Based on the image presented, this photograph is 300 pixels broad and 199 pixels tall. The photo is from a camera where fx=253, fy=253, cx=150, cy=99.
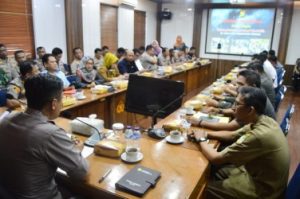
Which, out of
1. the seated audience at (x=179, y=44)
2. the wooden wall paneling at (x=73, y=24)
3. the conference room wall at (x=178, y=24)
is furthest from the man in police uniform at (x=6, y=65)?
the conference room wall at (x=178, y=24)

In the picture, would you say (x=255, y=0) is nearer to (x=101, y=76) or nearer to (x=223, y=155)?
(x=101, y=76)

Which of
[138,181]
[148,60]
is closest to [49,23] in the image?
[148,60]

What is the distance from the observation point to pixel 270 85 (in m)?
3.30

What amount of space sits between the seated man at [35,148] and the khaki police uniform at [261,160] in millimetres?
963

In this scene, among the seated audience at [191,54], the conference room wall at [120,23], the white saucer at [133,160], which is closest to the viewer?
the white saucer at [133,160]

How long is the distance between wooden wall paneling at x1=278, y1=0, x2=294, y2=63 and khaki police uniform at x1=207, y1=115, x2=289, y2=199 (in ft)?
24.0

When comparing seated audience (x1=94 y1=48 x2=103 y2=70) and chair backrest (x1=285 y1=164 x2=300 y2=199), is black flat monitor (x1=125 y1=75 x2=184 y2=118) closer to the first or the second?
chair backrest (x1=285 y1=164 x2=300 y2=199)

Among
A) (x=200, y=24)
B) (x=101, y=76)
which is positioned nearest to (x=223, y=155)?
(x=101, y=76)

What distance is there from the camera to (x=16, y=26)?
4.61 m

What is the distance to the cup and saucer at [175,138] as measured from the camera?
5.75 ft

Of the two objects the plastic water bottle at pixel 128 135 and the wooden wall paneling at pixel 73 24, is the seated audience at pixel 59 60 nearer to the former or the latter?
the wooden wall paneling at pixel 73 24

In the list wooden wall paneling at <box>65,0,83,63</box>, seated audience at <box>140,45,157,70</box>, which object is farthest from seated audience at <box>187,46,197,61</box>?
wooden wall paneling at <box>65,0,83,63</box>

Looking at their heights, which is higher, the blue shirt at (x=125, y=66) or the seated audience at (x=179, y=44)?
the seated audience at (x=179, y=44)

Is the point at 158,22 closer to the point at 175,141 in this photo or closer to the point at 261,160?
the point at 175,141
